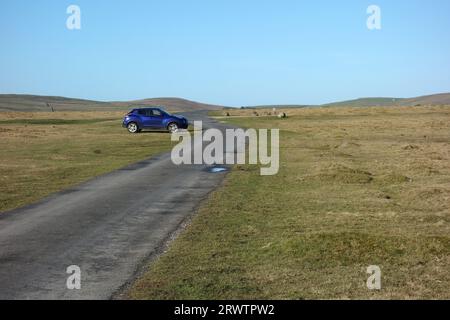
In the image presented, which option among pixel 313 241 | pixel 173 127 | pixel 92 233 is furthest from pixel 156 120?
pixel 313 241

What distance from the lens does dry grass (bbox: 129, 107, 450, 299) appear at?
23.3ft

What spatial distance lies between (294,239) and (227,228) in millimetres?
1674

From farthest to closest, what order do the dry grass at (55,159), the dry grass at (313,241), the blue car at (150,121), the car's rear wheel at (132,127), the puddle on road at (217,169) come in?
1. the car's rear wheel at (132,127)
2. the blue car at (150,121)
3. the puddle on road at (217,169)
4. the dry grass at (55,159)
5. the dry grass at (313,241)

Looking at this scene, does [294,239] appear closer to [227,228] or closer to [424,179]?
[227,228]

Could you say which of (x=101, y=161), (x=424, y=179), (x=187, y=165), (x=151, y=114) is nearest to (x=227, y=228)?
(x=424, y=179)

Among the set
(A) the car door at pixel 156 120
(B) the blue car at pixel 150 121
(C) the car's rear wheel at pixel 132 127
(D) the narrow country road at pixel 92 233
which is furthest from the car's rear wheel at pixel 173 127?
(D) the narrow country road at pixel 92 233

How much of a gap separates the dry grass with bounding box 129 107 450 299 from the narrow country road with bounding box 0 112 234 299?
0.52 meters

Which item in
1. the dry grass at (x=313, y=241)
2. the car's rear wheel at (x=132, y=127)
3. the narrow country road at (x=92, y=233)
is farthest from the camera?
the car's rear wheel at (x=132, y=127)

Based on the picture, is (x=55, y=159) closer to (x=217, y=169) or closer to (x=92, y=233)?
(x=217, y=169)

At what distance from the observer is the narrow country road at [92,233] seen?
7274 mm

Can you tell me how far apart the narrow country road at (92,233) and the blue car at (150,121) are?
24.4 meters

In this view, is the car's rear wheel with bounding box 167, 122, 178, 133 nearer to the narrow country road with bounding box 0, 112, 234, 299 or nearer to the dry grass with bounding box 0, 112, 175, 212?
the dry grass with bounding box 0, 112, 175, 212

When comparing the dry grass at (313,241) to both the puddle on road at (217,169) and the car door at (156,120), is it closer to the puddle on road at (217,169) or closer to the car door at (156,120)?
the puddle on road at (217,169)
